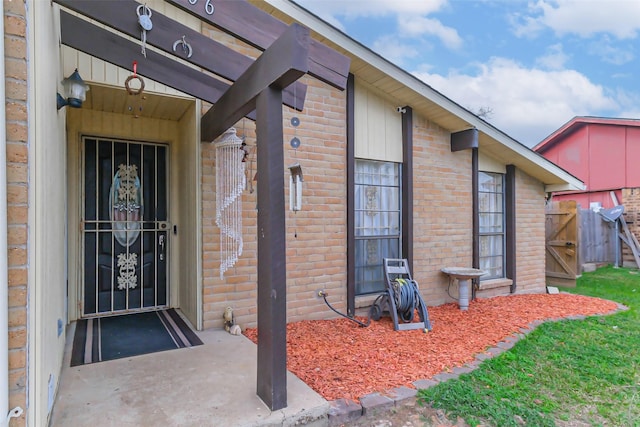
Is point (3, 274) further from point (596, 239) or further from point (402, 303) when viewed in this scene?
point (596, 239)

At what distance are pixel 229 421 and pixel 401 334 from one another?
247 centimetres

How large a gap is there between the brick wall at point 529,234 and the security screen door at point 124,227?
19.1 ft

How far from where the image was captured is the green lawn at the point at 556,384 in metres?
2.61

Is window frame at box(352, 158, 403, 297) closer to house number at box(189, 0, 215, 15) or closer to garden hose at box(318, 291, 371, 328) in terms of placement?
garden hose at box(318, 291, 371, 328)

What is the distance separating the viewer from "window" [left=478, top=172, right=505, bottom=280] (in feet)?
20.8

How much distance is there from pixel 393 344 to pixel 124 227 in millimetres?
3444

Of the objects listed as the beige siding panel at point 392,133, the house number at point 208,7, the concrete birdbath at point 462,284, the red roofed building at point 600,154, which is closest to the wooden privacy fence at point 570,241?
the red roofed building at point 600,154

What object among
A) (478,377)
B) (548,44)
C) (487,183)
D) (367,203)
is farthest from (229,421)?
(548,44)

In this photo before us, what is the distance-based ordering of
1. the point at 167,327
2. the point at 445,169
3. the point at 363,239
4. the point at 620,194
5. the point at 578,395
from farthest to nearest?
the point at 620,194
the point at 445,169
the point at 363,239
the point at 167,327
the point at 578,395

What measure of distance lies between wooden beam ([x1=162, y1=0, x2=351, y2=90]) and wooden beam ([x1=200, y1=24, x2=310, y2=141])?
29 centimetres

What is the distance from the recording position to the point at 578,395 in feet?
9.65

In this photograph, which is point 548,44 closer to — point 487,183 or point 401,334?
point 487,183

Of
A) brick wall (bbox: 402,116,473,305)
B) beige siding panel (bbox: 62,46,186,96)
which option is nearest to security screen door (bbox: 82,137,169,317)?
beige siding panel (bbox: 62,46,186,96)

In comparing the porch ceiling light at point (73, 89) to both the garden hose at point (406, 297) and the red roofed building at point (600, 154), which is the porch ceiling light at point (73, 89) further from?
the red roofed building at point (600, 154)
